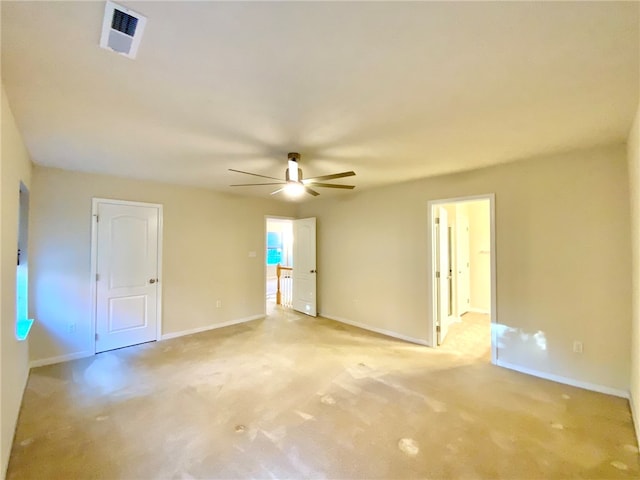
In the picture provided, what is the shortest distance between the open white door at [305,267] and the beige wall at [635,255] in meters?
4.28

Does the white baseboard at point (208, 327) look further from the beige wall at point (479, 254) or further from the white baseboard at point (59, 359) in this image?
the beige wall at point (479, 254)

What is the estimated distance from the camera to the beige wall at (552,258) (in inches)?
106

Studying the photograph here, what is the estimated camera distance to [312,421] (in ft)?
7.54

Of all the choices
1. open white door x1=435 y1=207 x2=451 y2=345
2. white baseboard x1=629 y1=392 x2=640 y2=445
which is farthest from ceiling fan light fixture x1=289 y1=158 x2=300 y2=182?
white baseboard x1=629 y1=392 x2=640 y2=445

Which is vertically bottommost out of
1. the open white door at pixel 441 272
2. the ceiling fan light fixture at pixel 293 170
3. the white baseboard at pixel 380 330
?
the white baseboard at pixel 380 330

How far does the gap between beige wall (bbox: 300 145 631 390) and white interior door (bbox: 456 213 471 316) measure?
167 centimetres

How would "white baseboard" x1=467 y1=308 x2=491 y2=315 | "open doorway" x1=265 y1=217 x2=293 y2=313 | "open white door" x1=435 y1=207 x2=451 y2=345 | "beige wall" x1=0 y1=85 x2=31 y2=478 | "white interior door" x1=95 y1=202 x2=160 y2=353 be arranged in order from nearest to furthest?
"beige wall" x1=0 y1=85 x2=31 y2=478 < "white interior door" x1=95 y1=202 x2=160 y2=353 < "open white door" x1=435 y1=207 x2=451 y2=345 < "white baseboard" x1=467 y1=308 x2=491 y2=315 < "open doorway" x1=265 y1=217 x2=293 y2=313

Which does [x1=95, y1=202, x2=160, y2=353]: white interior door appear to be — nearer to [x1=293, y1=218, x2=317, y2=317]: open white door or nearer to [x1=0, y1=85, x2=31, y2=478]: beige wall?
[x1=0, y1=85, x2=31, y2=478]: beige wall

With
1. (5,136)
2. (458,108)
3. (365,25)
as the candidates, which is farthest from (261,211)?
(365,25)

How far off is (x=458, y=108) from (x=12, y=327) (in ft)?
12.3

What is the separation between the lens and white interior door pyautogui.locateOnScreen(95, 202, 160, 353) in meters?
3.83

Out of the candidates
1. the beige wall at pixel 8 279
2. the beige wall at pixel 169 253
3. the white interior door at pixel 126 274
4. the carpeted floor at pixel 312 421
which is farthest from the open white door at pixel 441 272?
the beige wall at pixel 8 279

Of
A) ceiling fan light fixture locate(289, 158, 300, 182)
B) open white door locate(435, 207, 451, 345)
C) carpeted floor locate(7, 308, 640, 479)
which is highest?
ceiling fan light fixture locate(289, 158, 300, 182)

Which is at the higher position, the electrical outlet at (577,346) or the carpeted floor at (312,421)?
the electrical outlet at (577,346)
